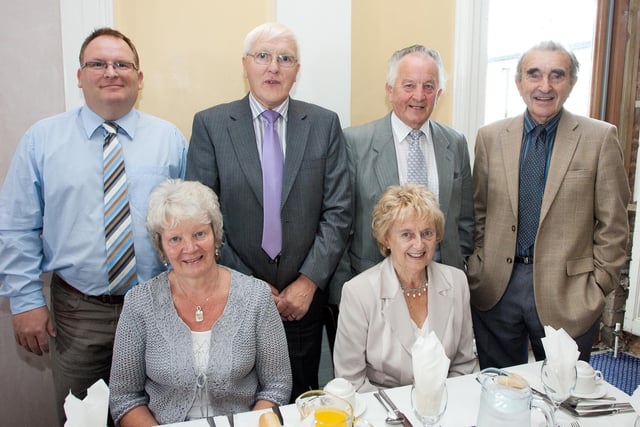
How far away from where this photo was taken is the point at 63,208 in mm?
2084

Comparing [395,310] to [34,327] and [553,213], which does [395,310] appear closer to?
[553,213]

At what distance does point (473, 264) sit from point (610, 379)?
A: 1.75m

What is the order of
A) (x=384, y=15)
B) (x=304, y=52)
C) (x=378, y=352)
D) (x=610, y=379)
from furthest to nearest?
(x=610, y=379)
(x=384, y=15)
(x=304, y=52)
(x=378, y=352)

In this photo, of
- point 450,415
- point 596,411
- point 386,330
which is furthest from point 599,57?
point 450,415

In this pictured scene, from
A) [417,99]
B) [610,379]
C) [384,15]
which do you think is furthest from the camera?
[610,379]

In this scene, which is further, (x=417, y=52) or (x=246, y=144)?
(x=417, y=52)

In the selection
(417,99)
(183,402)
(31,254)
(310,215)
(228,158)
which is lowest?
(183,402)

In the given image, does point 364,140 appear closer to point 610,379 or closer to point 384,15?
point 384,15

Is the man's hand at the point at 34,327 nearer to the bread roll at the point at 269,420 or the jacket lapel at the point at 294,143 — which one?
the jacket lapel at the point at 294,143

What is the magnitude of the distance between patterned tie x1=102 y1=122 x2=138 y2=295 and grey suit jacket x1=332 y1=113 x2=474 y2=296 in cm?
91

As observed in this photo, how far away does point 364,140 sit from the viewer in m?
2.36

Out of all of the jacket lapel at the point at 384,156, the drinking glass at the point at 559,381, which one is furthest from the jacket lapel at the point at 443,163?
the drinking glass at the point at 559,381

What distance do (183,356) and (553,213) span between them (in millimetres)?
1625

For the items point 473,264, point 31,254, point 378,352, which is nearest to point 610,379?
point 473,264
